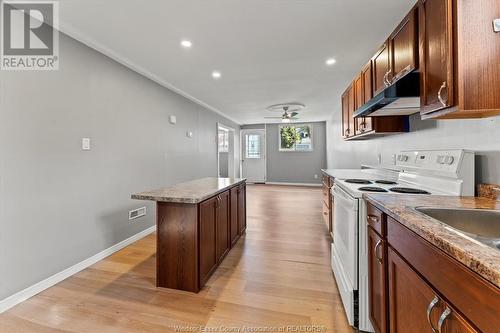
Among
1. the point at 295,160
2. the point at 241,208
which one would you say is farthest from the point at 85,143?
the point at 295,160

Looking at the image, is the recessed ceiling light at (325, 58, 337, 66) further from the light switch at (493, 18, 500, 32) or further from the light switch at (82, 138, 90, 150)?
the light switch at (82, 138, 90, 150)

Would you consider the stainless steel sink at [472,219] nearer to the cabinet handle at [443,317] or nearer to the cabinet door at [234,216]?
the cabinet handle at [443,317]

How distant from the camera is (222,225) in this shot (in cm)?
238

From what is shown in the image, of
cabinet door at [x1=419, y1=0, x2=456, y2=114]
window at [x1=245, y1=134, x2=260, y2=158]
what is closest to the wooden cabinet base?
cabinet door at [x1=419, y1=0, x2=456, y2=114]

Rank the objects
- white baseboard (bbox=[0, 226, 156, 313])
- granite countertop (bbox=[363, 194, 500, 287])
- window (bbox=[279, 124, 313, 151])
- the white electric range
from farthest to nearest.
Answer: window (bbox=[279, 124, 313, 151])
white baseboard (bbox=[0, 226, 156, 313])
the white electric range
granite countertop (bbox=[363, 194, 500, 287])

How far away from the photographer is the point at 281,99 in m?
4.62

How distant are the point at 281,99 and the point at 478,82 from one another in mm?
3777

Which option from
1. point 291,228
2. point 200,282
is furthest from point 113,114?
point 291,228

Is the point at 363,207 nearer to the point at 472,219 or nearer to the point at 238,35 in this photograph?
the point at 472,219

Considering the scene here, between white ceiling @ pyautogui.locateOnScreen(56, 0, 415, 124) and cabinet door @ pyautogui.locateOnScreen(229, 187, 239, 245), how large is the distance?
162 cm

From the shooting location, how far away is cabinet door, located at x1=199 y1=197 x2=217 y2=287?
1896mm

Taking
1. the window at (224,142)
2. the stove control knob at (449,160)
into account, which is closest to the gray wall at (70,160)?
the stove control knob at (449,160)

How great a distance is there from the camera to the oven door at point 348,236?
1.53 m

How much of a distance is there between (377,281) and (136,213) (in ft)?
9.39
